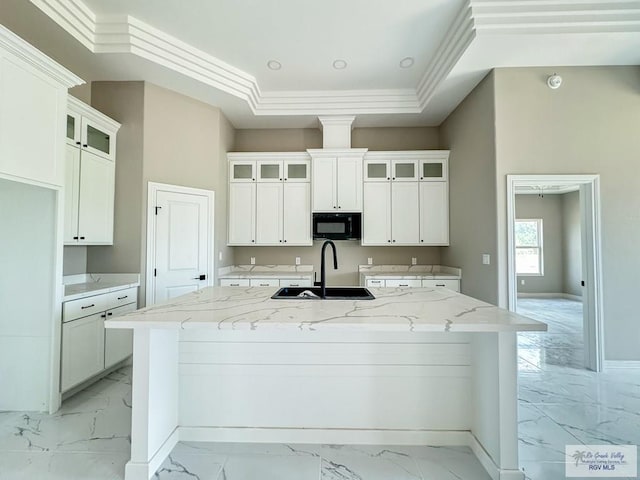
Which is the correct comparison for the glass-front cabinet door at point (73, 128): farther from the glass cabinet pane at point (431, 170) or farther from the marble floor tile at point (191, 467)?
the glass cabinet pane at point (431, 170)

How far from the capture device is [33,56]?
6.52 ft

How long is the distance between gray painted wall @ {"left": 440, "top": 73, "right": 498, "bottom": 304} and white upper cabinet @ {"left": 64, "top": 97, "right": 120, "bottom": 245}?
404cm

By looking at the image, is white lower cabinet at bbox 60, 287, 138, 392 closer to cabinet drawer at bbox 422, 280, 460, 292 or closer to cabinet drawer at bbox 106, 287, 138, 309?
cabinet drawer at bbox 106, 287, 138, 309

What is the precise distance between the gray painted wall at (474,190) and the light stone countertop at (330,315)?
63.4 inches

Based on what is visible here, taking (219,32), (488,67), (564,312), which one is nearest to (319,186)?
(219,32)

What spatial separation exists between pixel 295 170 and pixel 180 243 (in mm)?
1872

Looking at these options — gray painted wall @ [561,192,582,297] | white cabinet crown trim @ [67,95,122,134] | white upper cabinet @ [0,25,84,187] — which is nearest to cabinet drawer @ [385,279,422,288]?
white upper cabinet @ [0,25,84,187]

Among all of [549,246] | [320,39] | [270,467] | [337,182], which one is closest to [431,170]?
[337,182]

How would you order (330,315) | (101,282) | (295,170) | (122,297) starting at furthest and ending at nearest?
(295,170), (101,282), (122,297), (330,315)

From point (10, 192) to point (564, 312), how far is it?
8398 millimetres

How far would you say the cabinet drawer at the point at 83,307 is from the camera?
2303 mm

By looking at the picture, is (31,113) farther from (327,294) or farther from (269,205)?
(269,205)

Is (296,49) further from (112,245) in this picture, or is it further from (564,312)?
→ (564,312)

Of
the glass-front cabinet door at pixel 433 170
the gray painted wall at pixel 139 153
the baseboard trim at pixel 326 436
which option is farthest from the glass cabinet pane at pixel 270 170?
the baseboard trim at pixel 326 436
